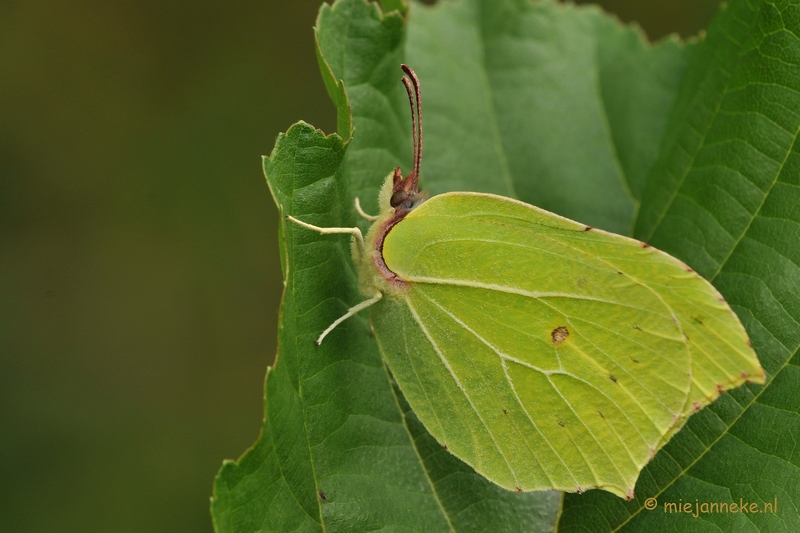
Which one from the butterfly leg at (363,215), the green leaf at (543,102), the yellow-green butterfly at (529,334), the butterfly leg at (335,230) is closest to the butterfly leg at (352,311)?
the yellow-green butterfly at (529,334)

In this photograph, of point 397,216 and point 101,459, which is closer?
point 397,216

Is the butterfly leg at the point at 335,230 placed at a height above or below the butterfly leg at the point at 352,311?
above

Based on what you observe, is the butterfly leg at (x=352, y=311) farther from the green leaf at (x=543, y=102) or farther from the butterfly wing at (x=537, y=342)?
the green leaf at (x=543, y=102)

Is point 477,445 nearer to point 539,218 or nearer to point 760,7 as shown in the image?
point 539,218

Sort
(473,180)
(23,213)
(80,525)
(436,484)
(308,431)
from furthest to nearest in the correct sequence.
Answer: (23,213) → (80,525) → (473,180) → (436,484) → (308,431)

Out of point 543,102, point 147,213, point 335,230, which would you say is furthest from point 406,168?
point 147,213

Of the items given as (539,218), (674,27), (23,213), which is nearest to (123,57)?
(23,213)

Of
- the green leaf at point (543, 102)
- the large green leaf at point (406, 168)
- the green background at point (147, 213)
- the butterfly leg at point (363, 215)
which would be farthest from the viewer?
the green background at point (147, 213)
